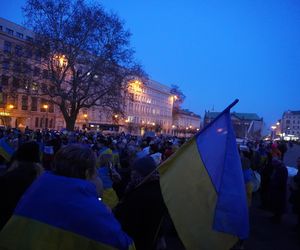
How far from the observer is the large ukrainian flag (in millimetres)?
3719

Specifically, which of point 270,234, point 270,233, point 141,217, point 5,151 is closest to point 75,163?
point 141,217

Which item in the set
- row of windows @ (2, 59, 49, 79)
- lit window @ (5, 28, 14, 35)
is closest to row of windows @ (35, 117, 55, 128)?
lit window @ (5, 28, 14, 35)

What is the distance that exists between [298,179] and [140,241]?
7663mm

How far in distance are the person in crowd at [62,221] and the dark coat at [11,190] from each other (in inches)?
45.3

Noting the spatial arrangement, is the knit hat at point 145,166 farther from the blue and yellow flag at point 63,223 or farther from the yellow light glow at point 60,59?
the yellow light glow at point 60,59

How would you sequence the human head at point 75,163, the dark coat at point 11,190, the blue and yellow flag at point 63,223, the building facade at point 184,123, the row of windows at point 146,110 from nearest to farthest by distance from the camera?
the blue and yellow flag at point 63,223 < the human head at point 75,163 < the dark coat at point 11,190 < the row of windows at point 146,110 < the building facade at point 184,123

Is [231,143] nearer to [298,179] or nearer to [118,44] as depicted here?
[298,179]

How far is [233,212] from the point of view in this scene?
370cm

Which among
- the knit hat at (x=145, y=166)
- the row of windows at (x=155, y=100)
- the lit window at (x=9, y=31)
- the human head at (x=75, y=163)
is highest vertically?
the lit window at (x=9, y=31)

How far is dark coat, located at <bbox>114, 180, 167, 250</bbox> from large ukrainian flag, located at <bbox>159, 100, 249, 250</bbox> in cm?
32

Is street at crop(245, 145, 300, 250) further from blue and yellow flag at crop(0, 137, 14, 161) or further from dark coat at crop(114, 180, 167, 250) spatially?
blue and yellow flag at crop(0, 137, 14, 161)

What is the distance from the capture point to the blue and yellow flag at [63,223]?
2.30 meters

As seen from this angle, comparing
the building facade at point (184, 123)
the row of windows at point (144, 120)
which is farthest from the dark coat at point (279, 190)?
the building facade at point (184, 123)

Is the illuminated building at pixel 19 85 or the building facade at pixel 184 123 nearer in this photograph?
the illuminated building at pixel 19 85
